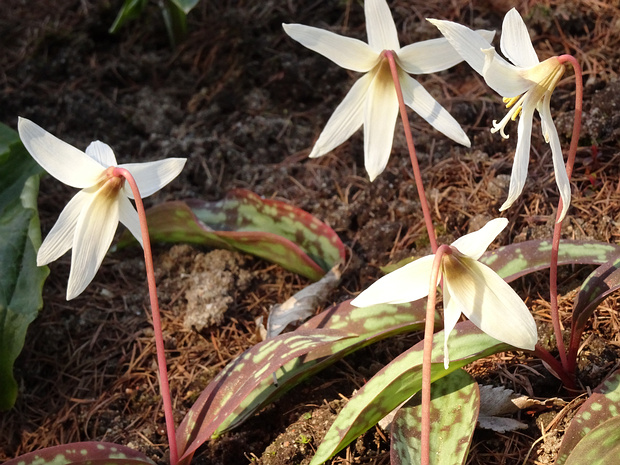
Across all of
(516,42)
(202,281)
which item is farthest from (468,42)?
(202,281)

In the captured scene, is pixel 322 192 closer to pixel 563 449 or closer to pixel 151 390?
pixel 151 390

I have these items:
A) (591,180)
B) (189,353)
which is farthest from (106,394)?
(591,180)

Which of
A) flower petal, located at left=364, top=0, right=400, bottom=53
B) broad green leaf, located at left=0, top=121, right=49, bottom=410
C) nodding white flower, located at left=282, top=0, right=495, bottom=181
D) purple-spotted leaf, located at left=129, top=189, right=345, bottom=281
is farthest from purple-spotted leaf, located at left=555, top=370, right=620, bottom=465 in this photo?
broad green leaf, located at left=0, top=121, right=49, bottom=410

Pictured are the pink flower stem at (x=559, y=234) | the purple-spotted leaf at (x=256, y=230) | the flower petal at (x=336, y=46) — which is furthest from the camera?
the purple-spotted leaf at (x=256, y=230)

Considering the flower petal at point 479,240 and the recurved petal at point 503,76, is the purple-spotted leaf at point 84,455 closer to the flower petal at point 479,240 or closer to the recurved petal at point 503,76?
the flower petal at point 479,240

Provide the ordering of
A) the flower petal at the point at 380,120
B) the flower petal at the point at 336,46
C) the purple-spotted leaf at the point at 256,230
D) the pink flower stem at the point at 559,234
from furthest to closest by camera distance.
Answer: the purple-spotted leaf at the point at 256,230 < the flower petal at the point at 380,120 < the flower petal at the point at 336,46 < the pink flower stem at the point at 559,234

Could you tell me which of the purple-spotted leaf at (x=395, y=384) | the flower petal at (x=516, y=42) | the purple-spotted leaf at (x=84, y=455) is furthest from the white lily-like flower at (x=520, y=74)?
the purple-spotted leaf at (x=84, y=455)

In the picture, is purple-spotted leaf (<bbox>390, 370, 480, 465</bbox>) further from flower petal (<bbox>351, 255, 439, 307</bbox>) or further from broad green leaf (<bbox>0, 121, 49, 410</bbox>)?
broad green leaf (<bbox>0, 121, 49, 410</bbox>)
